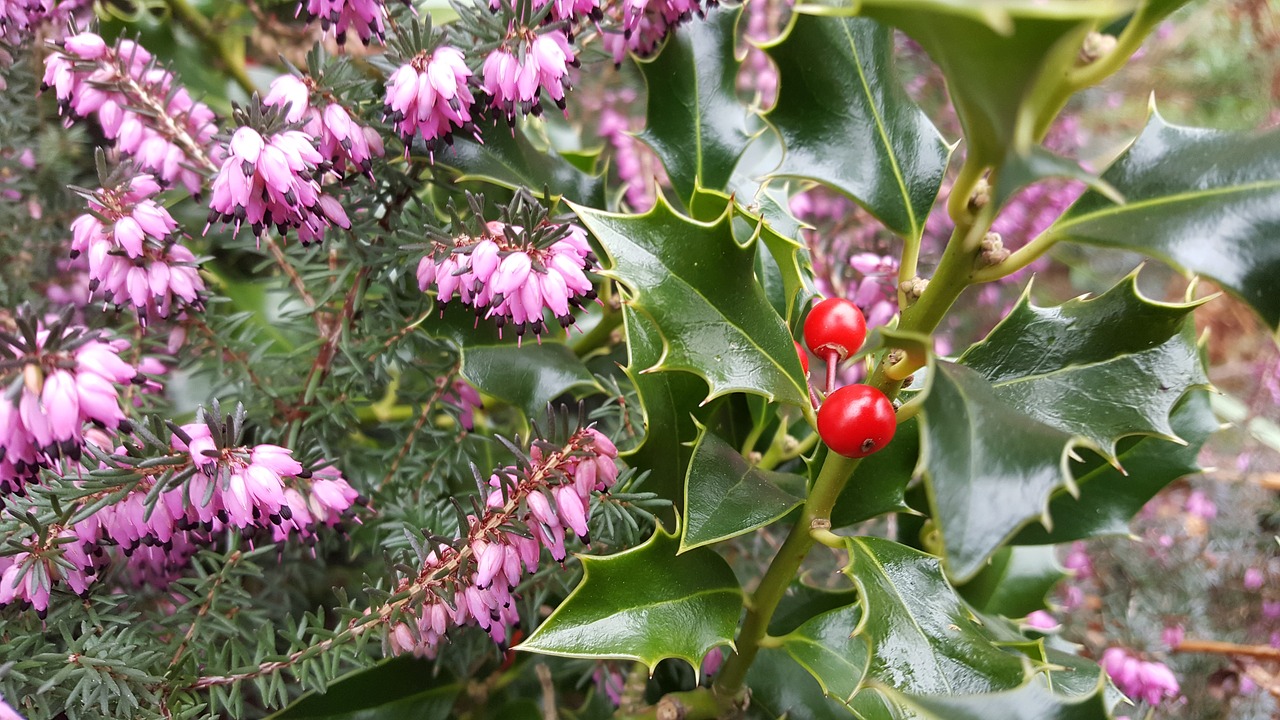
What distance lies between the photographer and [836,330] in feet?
2.34

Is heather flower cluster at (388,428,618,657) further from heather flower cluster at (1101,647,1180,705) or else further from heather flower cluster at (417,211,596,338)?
heather flower cluster at (1101,647,1180,705)

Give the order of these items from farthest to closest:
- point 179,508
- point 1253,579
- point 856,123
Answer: point 1253,579
point 856,123
point 179,508

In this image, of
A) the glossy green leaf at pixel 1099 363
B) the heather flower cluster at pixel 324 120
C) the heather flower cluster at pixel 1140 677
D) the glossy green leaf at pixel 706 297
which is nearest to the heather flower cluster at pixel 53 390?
the heather flower cluster at pixel 324 120

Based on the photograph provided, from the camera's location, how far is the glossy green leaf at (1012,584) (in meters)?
1.02

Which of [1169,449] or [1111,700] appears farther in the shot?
[1169,449]

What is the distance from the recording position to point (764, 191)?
3.18ft

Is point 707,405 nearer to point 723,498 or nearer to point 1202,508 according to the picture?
point 723,498

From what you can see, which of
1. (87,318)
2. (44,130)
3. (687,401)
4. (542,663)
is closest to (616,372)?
(687,401)

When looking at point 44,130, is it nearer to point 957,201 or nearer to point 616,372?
point 616,372

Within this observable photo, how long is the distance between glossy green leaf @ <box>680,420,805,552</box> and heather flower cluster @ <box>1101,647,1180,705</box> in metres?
0.65

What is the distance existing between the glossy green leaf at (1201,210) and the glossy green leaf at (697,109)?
1.38ft

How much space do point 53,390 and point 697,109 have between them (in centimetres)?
67

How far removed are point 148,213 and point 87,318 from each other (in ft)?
1.54

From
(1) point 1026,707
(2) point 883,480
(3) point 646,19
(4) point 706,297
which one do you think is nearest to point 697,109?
(3) point 646,19
